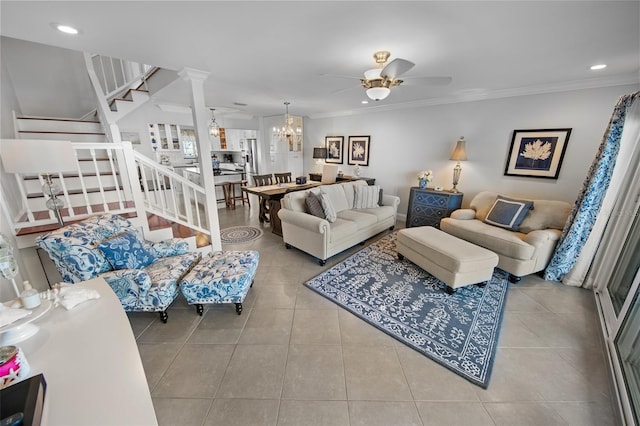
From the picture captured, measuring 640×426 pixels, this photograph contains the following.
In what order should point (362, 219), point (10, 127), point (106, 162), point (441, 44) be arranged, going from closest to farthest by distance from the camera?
point (441, 44) → point (10, 127) → point (106, 162) → point (362, 219)

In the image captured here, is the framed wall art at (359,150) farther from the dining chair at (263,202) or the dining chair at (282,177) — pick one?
the dining chair at (263,202)

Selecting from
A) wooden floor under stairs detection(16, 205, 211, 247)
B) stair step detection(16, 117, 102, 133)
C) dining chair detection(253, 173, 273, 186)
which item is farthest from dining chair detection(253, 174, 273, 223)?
stair step detection(16, 117, 102, 133)

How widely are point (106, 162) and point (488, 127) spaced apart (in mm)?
5868

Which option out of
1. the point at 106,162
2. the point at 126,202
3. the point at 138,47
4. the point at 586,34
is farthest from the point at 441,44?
the point at 106,162

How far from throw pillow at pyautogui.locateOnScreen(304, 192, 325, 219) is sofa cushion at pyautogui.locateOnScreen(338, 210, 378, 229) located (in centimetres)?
47

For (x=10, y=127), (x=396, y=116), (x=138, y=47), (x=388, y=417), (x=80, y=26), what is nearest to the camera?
(x=388, y=417)

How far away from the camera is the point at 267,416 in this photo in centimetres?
141

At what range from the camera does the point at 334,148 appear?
6.11m

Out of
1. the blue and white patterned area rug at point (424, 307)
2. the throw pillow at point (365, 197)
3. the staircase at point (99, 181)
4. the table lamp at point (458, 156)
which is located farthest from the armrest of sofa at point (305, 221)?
the table lamp at point (458, 156)

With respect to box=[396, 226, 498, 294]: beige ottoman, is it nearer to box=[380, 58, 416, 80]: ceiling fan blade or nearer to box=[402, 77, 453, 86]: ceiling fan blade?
box=[402, 77, 453, 86]: ceiling fan blade

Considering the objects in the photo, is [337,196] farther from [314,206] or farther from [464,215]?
[464,215]

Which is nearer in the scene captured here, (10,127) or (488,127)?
(10,127)

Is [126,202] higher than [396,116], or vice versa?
[396,116]

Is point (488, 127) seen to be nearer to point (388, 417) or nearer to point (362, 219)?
point (362, 219)
